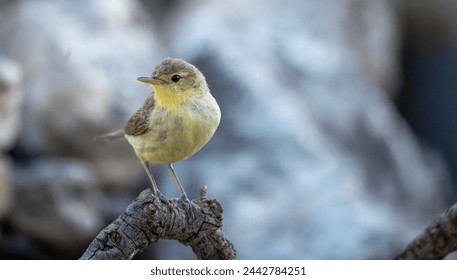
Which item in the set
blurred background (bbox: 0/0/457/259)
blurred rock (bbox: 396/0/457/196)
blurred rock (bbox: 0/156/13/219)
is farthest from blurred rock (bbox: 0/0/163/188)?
blurred rock (bbox: 396/0/457/196)

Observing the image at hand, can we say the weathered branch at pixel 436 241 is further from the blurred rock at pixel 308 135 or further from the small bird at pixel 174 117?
the blurred rock at pixel 308 135

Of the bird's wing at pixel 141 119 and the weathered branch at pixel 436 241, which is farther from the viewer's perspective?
the weathered branch at pixel 436 241

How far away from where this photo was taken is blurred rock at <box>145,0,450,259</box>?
3775mm

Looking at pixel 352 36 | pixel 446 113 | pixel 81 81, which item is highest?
pixel 352 36

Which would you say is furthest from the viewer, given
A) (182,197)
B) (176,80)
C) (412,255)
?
(412,255)

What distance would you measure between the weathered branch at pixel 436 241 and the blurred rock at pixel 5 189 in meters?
2.60

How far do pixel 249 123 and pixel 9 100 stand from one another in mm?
1212

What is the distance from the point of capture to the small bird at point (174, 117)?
1.46 meters

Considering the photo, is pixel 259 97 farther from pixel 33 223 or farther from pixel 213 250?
pixel 213 250

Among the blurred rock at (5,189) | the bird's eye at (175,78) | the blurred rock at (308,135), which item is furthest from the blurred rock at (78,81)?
the bird's eye at (175,78)

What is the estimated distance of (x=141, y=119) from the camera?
1.58m

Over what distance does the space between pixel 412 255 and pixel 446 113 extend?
1035 millimetres

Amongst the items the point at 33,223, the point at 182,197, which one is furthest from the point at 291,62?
the point at 182,197

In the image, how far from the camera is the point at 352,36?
4.80 metres
